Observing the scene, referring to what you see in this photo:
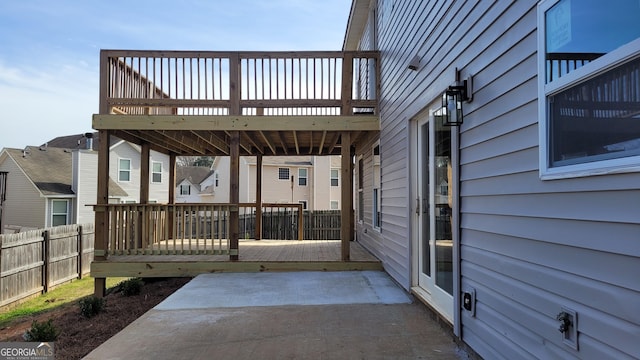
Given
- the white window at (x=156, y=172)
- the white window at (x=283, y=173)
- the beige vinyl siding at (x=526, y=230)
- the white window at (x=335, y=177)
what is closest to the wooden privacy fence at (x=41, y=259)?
the white window at (x=156, y=172)

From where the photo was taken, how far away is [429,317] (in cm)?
387

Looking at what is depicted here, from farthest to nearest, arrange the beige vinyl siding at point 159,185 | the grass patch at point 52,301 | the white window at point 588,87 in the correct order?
the beige vinyl siding at point 159,185, the grass patch at point 52,301, the white window at point 588,87

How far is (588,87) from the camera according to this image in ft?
5.77

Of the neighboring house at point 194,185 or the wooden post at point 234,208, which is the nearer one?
the wooden post at point 234,208

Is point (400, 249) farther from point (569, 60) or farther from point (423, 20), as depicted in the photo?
point (569, 60)

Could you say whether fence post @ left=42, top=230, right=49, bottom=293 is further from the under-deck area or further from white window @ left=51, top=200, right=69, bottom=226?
white window @ left=51, top=200, right=69, bottom=226

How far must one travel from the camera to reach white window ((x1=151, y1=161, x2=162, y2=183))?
20.5 meters

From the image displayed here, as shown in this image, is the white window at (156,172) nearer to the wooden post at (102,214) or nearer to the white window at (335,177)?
the white window at (335,177)

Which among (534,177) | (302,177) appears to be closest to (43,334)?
(534,177)

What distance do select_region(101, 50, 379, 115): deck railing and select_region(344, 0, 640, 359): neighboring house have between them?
99.4 inches

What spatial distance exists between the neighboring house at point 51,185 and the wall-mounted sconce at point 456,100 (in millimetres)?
16961

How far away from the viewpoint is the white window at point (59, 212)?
1658 centimetres

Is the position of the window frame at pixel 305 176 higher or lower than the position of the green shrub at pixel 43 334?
higher

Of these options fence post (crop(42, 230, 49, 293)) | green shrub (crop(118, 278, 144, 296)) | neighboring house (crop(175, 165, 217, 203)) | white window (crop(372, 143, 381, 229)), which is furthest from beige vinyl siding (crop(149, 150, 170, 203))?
white window (crop(372, 143, 381, 229))
